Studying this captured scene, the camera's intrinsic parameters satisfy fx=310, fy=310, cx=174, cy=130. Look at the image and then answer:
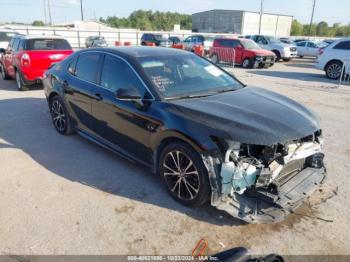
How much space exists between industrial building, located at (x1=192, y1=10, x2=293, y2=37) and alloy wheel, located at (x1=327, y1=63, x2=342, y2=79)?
62091mm

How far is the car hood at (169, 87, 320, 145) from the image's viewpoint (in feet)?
9.76

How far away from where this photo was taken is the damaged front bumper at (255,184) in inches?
118

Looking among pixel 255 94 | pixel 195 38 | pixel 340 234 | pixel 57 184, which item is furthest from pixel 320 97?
pixel 195 38

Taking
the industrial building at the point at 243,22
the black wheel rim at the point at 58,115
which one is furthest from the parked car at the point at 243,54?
the industrial building at the point at 243,22

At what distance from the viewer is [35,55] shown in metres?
9.23

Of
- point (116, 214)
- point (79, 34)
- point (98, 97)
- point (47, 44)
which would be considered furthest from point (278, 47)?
point (79, 34)

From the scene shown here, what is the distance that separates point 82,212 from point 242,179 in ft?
5.84

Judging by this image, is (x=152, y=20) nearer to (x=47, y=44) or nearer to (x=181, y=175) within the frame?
(x=47, y=44)

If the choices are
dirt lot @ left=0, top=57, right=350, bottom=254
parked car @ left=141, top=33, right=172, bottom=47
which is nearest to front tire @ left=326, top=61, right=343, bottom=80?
dirt lot @ left=0, top=57, right=350, bottom=254

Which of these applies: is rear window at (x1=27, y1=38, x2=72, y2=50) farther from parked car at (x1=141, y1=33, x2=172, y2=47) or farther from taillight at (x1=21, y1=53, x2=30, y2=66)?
parked car at (x1=141, y1=33, x2=172, y2=47)

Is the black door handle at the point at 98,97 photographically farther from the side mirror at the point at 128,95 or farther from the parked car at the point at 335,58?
the parked car at the point at 335,58

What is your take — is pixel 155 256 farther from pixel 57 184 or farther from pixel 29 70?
pixel 29 70

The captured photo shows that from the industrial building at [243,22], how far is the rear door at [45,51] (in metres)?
68.0

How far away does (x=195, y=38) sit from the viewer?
1001 inches
